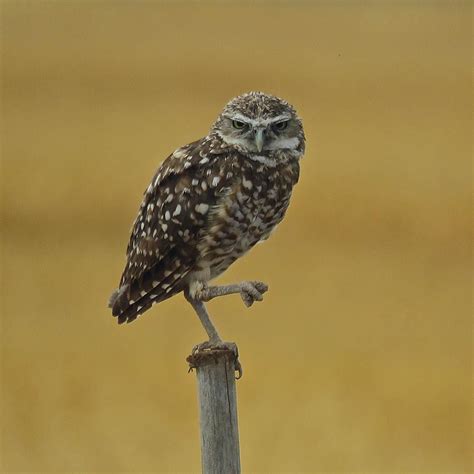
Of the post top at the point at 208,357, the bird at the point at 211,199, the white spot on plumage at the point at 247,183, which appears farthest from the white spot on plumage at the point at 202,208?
the post top at the point at 208,357

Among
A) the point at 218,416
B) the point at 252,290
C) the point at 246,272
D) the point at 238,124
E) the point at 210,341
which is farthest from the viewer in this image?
the point at 246,272

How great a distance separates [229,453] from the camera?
15.1ft

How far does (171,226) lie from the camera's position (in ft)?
17.2

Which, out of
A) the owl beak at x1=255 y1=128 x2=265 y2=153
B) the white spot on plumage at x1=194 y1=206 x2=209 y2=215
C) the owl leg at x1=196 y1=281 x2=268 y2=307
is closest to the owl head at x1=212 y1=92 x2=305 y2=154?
the owl beak at x1=255 y1=128 x2=265 y2=153

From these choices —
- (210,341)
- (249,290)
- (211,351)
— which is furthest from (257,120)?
(211,351)

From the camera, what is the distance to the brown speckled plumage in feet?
17.2

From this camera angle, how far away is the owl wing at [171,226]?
525 centimetres

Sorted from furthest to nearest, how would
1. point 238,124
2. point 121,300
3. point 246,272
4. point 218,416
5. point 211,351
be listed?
point 246,272 → point 121,300 → point 238,124 → point 211,351 → point 218,416

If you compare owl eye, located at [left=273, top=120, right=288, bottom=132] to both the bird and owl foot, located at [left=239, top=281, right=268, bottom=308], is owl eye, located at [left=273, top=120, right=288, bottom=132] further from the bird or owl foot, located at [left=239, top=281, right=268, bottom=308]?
owl foot, located at [left=239, top=281, right=268, bottom=308]

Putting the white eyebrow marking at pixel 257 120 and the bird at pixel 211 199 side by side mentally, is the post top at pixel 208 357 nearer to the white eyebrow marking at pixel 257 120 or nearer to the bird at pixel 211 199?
the bird at pixel 211 199

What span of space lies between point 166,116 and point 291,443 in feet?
21.2

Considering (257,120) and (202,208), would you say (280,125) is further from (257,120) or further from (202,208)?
(202,208)

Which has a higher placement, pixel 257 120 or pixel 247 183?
pixel 257 120

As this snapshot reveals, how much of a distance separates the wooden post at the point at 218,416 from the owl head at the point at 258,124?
3.07 ft
